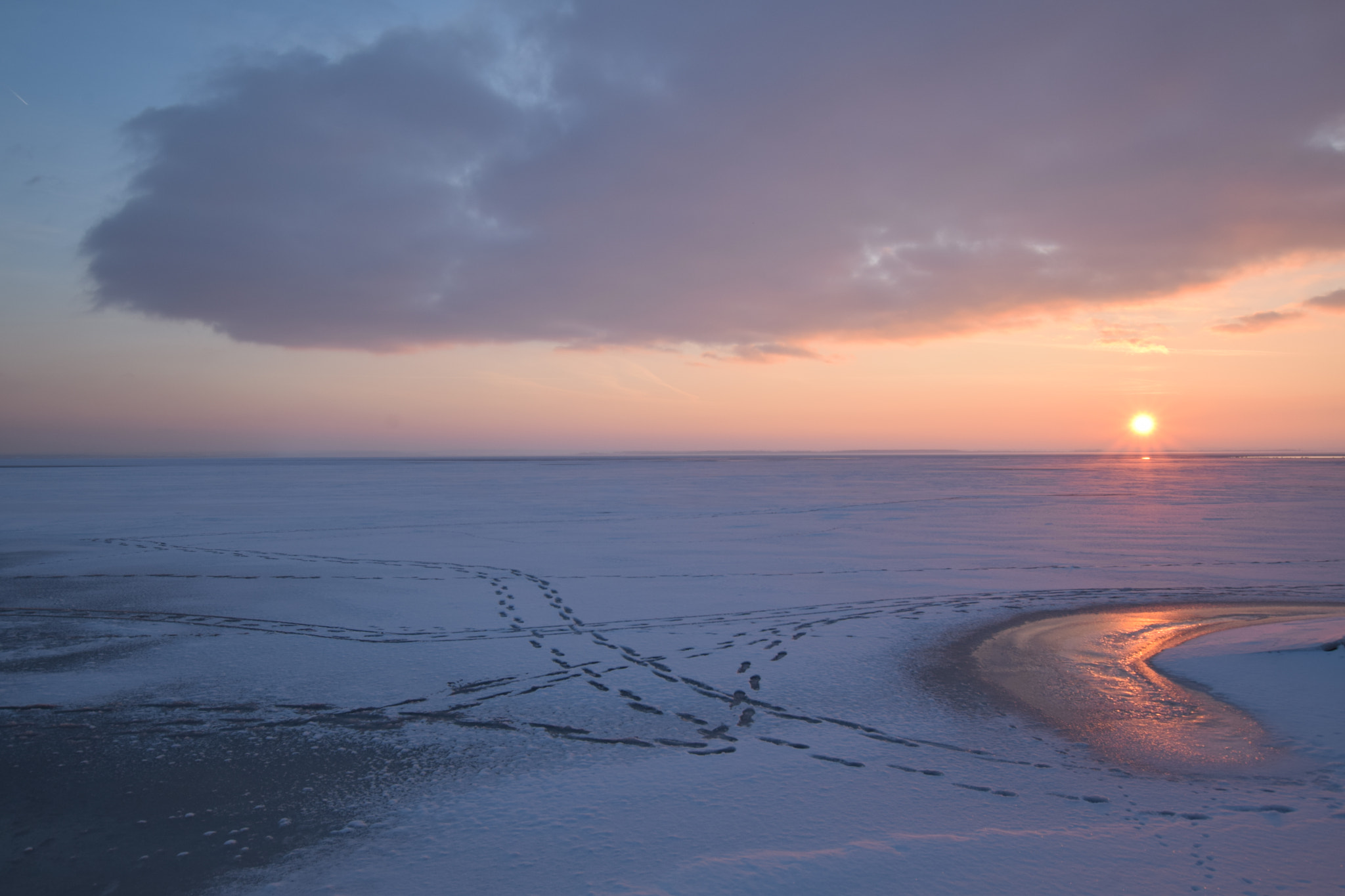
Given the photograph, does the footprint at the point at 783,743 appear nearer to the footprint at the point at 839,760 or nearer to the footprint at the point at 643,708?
the footprint at the point at 839,760

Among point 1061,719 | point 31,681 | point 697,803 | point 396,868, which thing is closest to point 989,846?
point 697,803

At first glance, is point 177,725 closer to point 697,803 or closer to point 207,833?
point 207,833

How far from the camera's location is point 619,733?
229 inches

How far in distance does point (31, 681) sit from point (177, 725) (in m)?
2.35

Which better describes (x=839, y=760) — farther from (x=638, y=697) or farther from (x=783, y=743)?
(x=638, y=697)

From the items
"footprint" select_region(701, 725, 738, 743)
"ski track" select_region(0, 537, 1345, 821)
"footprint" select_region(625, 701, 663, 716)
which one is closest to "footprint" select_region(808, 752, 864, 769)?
"ski track" select_region(0, 537, 1345, 821)

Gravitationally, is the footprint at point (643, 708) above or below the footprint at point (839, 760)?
below

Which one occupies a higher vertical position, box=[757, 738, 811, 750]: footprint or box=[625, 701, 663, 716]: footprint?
box=[757, 738, 811, 750]: footprint

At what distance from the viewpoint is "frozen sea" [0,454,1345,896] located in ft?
13.1

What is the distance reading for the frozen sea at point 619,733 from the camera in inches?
157

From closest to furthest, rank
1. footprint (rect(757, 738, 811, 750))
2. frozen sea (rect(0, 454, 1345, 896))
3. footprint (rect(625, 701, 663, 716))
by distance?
frozen sea (rect(0, 454, 1345, 896)), footprint (rect(757, 738, 811, 750)), footprint (rect(625, 701, 663, 716))

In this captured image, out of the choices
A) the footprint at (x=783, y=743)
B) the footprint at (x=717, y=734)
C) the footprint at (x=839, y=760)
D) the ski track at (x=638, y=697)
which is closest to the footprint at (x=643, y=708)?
the ski track at (x=638, y=697)

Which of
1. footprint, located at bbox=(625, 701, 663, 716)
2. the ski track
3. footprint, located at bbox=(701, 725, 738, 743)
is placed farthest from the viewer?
footprint, located at bbox=(625, 701, 663, 716)

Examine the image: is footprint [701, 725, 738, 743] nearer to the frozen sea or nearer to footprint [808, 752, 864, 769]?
the frozen sea
